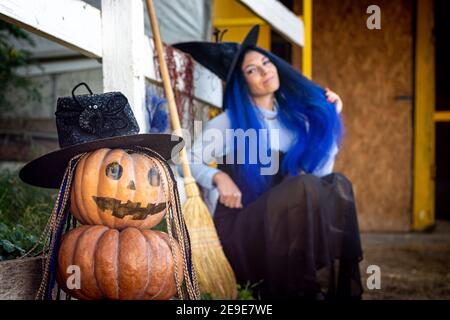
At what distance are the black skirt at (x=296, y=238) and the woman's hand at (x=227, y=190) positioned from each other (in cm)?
9

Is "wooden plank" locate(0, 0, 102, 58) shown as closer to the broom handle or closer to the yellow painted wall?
the broom handle

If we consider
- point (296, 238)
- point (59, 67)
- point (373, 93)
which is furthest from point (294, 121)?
point (373, 93)

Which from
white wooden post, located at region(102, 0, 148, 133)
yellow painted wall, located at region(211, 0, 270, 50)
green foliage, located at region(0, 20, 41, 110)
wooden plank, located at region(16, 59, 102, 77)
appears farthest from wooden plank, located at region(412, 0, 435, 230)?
→ white wooden post, located at region(102, 0, 148, 133)

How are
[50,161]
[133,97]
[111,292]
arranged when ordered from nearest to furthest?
[111,292] → [50,161] → [133,97]

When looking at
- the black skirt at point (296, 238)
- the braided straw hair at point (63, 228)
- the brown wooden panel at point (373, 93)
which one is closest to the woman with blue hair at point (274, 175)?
the black skirt at point (296, 238)

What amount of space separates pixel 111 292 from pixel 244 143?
5.55ft

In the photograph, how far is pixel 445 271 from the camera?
452 centimetres

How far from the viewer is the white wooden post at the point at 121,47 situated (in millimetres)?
2771

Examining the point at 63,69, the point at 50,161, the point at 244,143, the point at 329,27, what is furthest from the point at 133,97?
the point at 329,27

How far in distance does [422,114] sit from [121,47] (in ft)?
13.5

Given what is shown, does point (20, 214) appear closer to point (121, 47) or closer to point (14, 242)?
point (14, 242)

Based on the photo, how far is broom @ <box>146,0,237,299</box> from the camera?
3.05 metres

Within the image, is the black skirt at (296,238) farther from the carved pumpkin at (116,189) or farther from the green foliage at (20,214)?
the carved pumpkin at (116,189)
